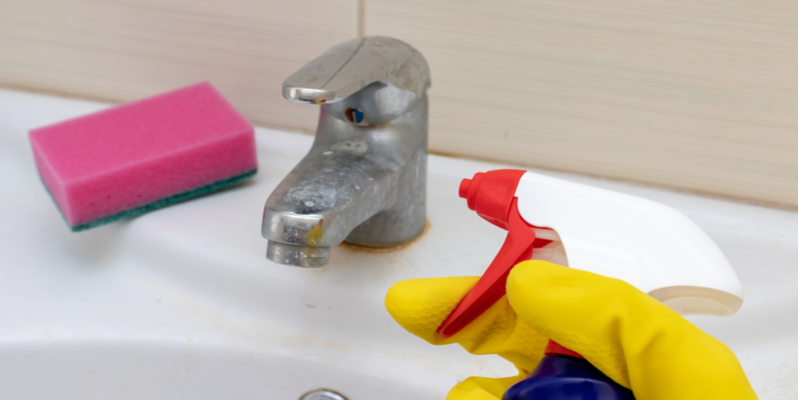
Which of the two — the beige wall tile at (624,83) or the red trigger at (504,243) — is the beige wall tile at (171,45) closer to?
the beige wall tile at (624,83)

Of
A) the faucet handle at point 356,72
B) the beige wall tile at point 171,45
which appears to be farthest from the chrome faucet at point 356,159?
the beige wall tile at point 171,45

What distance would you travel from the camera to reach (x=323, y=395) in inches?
14.5

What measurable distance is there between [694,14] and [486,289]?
254 millimetres

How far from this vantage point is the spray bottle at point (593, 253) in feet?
0.68

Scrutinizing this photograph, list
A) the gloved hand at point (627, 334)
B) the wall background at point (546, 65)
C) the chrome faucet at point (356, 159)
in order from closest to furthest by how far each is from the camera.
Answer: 1. the gloved hand at point (627, 334)
2. the chrome faucet at point (356, 159)
3. the wall background at point (546, 65)

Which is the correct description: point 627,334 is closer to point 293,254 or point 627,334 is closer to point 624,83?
point 293,254

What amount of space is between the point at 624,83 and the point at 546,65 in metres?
0.05

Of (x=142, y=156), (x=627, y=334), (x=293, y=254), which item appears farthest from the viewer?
(x=142, y=156)

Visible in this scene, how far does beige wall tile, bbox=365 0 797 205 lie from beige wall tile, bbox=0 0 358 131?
62 millimetres

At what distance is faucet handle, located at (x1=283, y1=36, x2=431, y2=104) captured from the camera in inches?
10.7

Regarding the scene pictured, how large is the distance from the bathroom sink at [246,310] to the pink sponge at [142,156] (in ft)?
0.06

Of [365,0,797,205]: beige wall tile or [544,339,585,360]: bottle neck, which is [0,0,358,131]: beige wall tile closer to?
[365,0,797,205]: beige wall tile

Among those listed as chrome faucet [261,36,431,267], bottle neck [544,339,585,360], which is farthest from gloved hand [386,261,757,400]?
chrome faucet [261,36,431,267]

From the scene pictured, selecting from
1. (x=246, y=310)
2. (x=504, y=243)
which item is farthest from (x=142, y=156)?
(x=504, y=243)
